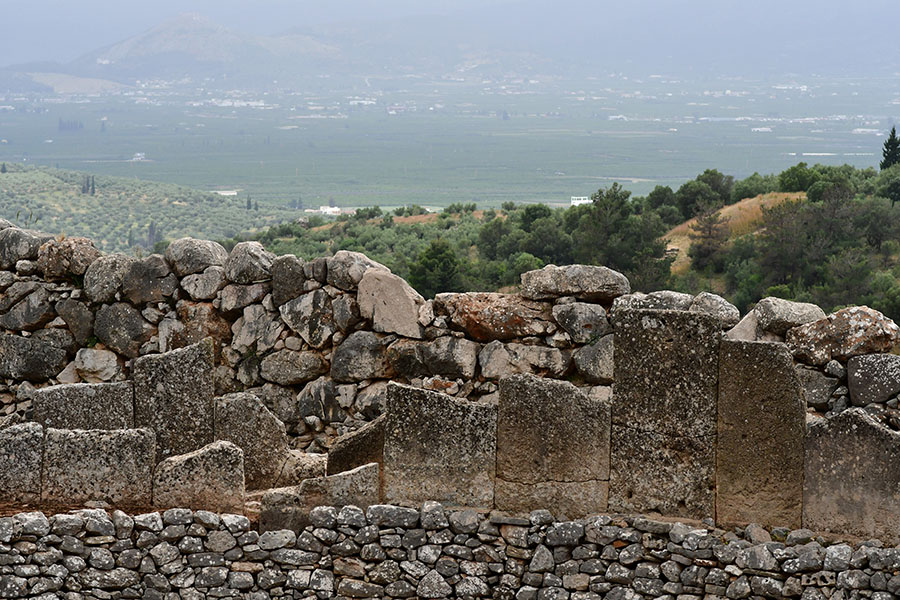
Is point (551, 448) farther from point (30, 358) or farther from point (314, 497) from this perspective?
point (30, 358)

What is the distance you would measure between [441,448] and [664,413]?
174 cm

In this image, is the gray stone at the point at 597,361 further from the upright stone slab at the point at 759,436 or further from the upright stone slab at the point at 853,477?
the upright stone slab at the point at 853,477

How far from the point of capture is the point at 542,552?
8820 mm

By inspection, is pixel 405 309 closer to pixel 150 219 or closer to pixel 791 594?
pixel 791 594

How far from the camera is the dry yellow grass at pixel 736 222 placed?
3588cm

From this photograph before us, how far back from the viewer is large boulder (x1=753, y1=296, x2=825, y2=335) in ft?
35.3

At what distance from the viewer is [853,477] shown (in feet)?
27.5

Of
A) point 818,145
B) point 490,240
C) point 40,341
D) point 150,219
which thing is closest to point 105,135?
point 818,145

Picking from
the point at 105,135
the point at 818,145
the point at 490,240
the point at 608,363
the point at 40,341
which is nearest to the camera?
the point at 608,363

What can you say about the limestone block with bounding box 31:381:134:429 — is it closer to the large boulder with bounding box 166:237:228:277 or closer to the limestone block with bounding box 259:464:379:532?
the limestone block with bounding box 259:464:379:532

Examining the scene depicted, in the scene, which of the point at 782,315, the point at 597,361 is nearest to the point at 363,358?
the point at 597,361

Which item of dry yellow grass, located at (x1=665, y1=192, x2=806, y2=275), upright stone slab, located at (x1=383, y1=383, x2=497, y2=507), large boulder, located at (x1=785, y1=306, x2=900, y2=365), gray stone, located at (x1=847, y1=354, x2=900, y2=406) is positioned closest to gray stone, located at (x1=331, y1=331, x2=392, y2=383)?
upright stone slab, located at (x1=383, y1=383, x2=497, y2=507)

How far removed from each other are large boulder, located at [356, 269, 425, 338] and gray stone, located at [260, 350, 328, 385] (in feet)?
2.73

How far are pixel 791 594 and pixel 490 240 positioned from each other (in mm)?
31729
